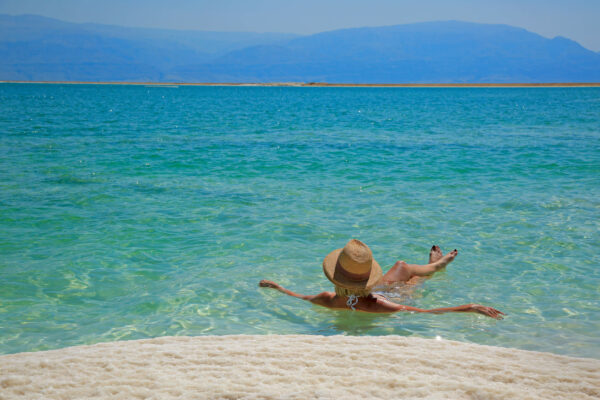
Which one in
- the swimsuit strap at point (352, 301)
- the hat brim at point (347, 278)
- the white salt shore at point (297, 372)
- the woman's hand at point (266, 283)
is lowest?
the woman's hand at point (266, 283)

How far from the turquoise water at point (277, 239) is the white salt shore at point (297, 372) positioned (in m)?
1.27

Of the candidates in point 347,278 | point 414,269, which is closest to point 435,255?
point 414,269

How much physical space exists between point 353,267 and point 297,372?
161 centimetres

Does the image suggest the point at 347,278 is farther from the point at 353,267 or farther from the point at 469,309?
the point at 469,309

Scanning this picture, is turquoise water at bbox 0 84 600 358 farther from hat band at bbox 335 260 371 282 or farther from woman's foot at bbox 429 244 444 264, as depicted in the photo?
hat band at bbox 335 260 371 282

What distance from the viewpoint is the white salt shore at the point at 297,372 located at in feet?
11.6

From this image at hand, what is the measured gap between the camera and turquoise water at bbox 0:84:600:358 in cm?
602

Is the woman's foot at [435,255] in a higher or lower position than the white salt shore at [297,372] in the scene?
lower

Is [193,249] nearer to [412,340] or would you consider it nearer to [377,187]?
[412,340]

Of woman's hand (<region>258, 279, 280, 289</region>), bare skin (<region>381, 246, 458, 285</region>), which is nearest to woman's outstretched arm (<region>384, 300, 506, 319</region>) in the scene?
bare skin (<region>381, 246, 458, 285</region>)

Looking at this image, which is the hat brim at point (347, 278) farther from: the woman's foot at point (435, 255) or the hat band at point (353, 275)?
the woman's foot at point (435, 255)

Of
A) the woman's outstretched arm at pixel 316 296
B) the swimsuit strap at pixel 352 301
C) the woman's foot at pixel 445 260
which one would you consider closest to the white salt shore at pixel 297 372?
the swimsuit strap at pixel 352 301

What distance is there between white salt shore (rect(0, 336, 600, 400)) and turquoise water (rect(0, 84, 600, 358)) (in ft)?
4.18

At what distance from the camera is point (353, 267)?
5258mm
